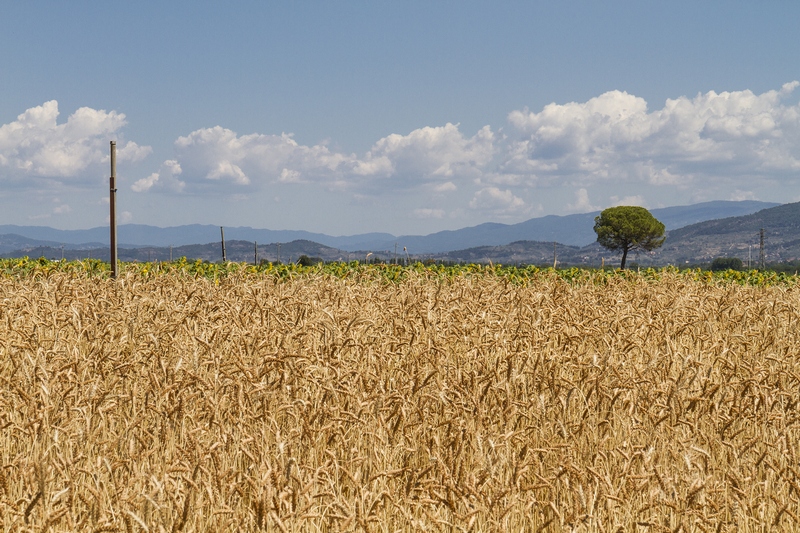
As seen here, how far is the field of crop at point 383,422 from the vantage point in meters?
3.36

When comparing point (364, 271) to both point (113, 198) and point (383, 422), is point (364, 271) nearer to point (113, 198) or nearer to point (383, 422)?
point (113, 198)

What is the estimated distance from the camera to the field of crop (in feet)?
11.0

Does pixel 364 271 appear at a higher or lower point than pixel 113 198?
lower

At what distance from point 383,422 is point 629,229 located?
90.4m

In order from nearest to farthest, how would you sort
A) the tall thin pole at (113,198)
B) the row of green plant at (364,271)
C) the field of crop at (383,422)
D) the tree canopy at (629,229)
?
the field of crop at (383,422), the tall thin pole at (113,198), the row of green plant at (364,271), the tree canopy at (629,229)

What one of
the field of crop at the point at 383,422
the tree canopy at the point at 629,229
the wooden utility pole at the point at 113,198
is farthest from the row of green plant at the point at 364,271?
the tree canopy at the point at 629,229

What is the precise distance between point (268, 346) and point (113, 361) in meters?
1.36

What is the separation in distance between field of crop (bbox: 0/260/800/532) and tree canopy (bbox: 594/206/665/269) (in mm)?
84487

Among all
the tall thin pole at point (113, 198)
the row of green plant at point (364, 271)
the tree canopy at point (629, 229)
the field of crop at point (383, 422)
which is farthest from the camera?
the tree canopy at point (629, 229)

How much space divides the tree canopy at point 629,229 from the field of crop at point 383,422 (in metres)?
84.5

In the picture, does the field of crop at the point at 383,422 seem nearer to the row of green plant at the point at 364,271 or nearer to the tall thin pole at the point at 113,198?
the tall thin pole at the point at 113,198

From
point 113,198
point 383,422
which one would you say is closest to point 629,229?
point 113,198

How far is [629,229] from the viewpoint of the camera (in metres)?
88.6

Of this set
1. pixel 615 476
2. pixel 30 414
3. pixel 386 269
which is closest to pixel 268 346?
pixel 30 414
